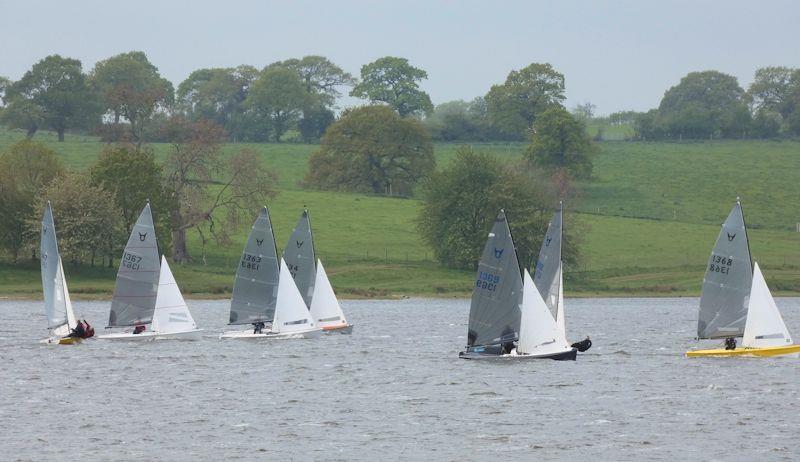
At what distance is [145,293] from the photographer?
70.9 meters

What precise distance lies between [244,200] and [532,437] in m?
79.9

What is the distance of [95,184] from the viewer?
115625 millimetres

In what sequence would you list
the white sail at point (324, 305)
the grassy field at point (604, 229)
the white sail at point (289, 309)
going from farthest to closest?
1. the grassy field at point (604, 229)
2. the white sail at point (324, 305)
3. the white sail at point (289, 309)

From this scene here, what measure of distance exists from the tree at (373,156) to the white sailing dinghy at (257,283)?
9339cm

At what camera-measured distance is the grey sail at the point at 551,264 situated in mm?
62469

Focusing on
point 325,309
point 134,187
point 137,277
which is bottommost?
point 325,309

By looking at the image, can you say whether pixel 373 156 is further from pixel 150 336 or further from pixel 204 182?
pixel 150 336

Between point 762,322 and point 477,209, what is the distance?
6281cm

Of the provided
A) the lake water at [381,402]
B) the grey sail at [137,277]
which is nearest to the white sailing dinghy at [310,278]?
the lake water at [381,402]

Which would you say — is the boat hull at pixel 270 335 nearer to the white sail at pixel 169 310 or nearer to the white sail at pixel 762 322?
the white sail at pixel 169 310

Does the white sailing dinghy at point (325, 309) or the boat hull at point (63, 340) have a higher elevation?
the white sailing dinghy at point (325, 309)

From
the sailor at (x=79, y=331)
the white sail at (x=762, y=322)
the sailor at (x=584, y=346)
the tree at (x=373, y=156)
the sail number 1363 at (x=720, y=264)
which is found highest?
the tree at (x=373, y=156)

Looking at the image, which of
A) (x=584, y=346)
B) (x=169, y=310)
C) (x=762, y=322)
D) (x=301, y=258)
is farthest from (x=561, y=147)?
(x=762, y=322)

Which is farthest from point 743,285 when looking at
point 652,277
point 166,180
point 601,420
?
point 166,180
